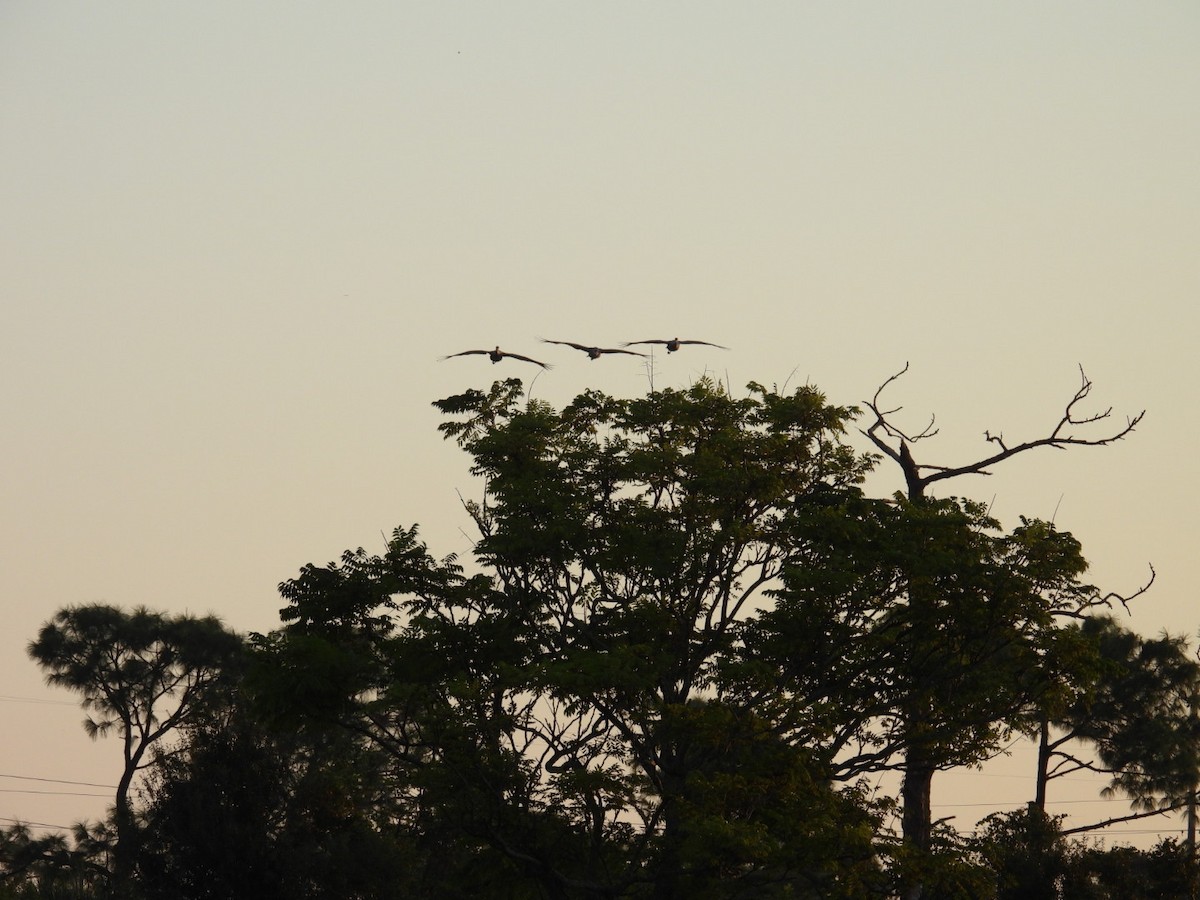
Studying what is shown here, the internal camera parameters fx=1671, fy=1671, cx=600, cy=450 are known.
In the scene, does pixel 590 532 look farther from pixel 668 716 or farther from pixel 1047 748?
pixel 1047 748

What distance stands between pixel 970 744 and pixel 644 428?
8.03 m

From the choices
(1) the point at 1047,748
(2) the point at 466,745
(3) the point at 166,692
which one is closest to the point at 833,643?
(2) the point at 466,745

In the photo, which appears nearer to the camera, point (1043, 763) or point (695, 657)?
point (695, 657)

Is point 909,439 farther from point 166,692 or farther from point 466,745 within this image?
point 166,692

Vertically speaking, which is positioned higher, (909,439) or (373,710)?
(909,439)

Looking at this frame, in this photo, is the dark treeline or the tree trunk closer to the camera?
the dark treeline

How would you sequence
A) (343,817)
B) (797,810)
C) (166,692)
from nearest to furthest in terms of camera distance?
1. (797,810)
2. (343,817)
3. (166,692)

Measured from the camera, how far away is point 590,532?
29.6 m

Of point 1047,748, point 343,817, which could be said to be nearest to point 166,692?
point 343,817

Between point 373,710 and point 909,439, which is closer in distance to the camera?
point 373,710

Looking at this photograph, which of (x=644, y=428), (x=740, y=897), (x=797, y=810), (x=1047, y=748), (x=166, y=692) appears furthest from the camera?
(x=166, y=692)

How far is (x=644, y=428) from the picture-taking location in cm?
3069

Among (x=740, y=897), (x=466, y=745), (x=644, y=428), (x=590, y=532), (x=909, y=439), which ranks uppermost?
(x=909, y=439)

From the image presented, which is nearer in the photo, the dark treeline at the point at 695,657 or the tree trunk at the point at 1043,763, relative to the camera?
the dark treeline at the point at 695,657
